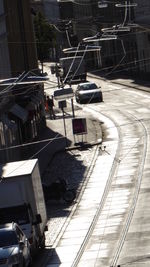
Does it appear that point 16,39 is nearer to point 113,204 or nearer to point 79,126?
point 79,126

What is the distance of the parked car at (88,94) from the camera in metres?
79.0

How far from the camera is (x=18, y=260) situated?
25641 mm

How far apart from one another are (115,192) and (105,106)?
3494 cm

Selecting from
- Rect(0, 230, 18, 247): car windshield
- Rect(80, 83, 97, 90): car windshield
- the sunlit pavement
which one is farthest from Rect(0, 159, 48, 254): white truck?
Rect(80, 83, 97, 90): car windshield

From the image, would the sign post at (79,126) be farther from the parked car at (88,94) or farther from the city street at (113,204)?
the parked car at (88,94)

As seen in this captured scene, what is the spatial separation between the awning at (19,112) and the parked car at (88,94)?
23071 mm

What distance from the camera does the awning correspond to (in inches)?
2098

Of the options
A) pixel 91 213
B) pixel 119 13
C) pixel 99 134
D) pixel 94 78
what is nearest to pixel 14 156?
pixel 99 134

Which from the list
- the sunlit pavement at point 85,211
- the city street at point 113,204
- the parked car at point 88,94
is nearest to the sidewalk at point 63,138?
the city street at point 113,204

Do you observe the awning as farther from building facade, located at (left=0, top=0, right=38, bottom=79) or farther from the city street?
the city street

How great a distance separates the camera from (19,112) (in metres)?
54.2

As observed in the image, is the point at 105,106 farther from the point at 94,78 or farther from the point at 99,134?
the point at 94,78

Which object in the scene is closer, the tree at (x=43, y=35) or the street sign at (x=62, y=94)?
the street sign at (x=62, y=94)

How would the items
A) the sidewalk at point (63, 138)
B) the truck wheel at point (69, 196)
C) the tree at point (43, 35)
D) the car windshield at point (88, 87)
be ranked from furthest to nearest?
the tree at point (43, 35), the car windshield at point (88, 87), the sidewalk at point (63, 138), the truck wheel at point (69, 196)
